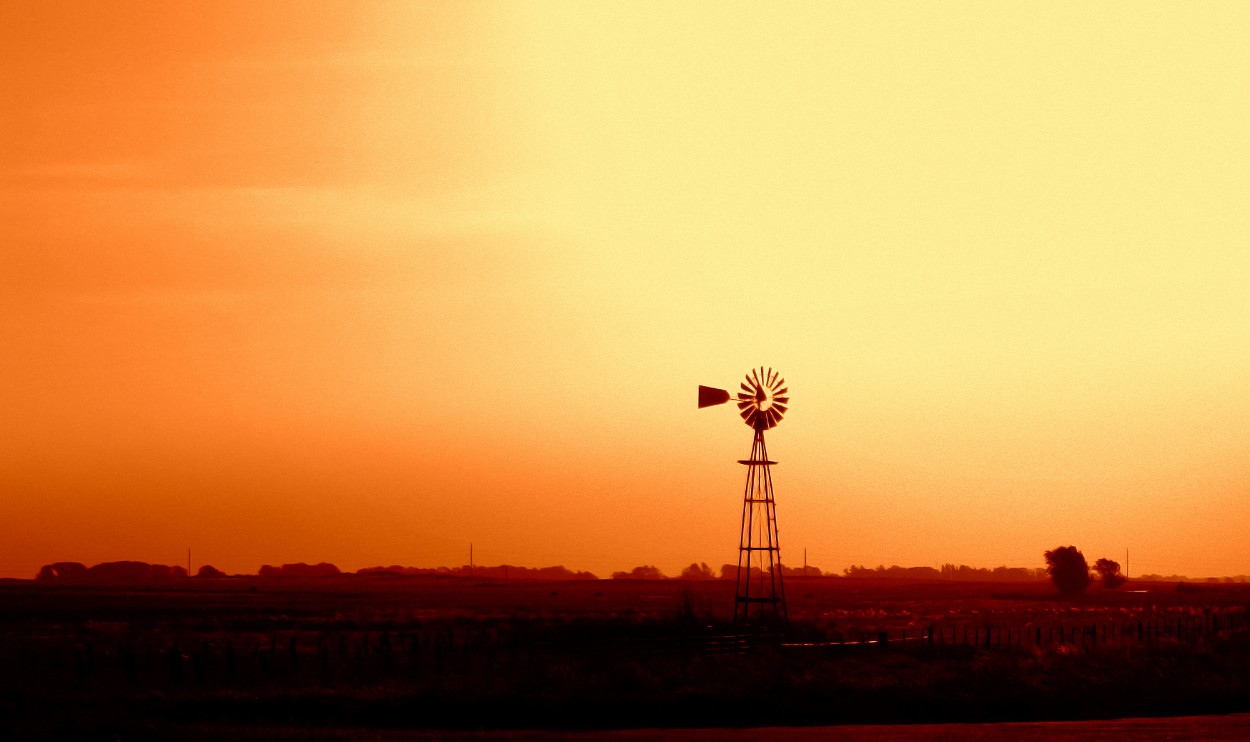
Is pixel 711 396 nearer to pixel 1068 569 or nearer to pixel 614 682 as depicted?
pixel 614 682

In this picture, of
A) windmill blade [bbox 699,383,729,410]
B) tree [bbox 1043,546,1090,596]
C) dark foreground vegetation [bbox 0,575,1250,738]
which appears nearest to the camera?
dark foreground vegetation [bbox 0,575,1250,738]

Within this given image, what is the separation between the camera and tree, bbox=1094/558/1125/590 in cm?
15550

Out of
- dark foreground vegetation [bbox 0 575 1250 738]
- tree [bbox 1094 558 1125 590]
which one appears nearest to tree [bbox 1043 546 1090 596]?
tree [bbox 1094 558 1125 590]

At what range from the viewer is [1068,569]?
13638 centimetres

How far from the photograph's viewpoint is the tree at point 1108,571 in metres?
156

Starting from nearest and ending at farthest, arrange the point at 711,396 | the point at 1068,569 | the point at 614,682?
the point at 614,682 < the point at 711,396 < the point at 1068,569

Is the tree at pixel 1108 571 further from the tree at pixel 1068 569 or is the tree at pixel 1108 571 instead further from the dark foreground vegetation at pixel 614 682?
the dark foreground vegetation at pixel 614 682

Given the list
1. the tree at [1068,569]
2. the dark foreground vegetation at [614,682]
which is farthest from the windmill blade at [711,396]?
the tree at [1068,569]

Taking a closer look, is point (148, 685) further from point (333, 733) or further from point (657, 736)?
point (657, 736)

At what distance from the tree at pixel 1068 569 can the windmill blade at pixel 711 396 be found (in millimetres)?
91995

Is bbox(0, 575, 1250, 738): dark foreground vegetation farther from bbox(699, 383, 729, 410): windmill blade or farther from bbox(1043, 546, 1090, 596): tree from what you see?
bbox(1043, 546, 1090, 596): tree

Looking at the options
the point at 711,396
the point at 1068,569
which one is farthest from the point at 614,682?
the point at 1068,569

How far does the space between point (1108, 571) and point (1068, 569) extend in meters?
23.9

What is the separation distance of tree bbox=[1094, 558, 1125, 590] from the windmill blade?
368 feet
